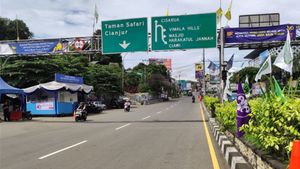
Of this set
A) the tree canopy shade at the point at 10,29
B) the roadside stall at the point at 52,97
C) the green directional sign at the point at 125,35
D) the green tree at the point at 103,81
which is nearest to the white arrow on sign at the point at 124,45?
the green directional sign at the point at 125,35

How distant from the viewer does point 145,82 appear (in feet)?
330

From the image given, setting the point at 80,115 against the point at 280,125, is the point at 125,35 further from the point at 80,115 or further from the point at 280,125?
the point at 280,125

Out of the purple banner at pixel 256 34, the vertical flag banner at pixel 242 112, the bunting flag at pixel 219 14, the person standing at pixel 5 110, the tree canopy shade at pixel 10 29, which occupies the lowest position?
the person standing at pixel 5 110

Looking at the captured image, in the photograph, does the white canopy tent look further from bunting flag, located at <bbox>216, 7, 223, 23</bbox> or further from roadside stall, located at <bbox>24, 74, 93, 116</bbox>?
bunting flag, located at <bbox>216, 7, 223, 23</bbox>

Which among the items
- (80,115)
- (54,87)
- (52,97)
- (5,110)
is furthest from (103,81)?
(80,115)

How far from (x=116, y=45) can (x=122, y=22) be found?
5.07 feet

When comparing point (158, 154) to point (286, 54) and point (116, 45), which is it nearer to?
point (286, 54)

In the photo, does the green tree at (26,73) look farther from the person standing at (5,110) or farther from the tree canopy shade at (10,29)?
the tree canopy shade at (10,29)

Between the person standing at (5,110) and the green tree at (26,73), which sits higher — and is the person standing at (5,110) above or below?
below

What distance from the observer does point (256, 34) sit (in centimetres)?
2722

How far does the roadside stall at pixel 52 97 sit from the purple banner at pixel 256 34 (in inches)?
674

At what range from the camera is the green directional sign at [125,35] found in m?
26.6

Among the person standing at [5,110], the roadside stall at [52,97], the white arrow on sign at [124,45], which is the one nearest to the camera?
the white arrow on sign at [124,45]

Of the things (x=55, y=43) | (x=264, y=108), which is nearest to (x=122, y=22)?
(x=55, y=43)
